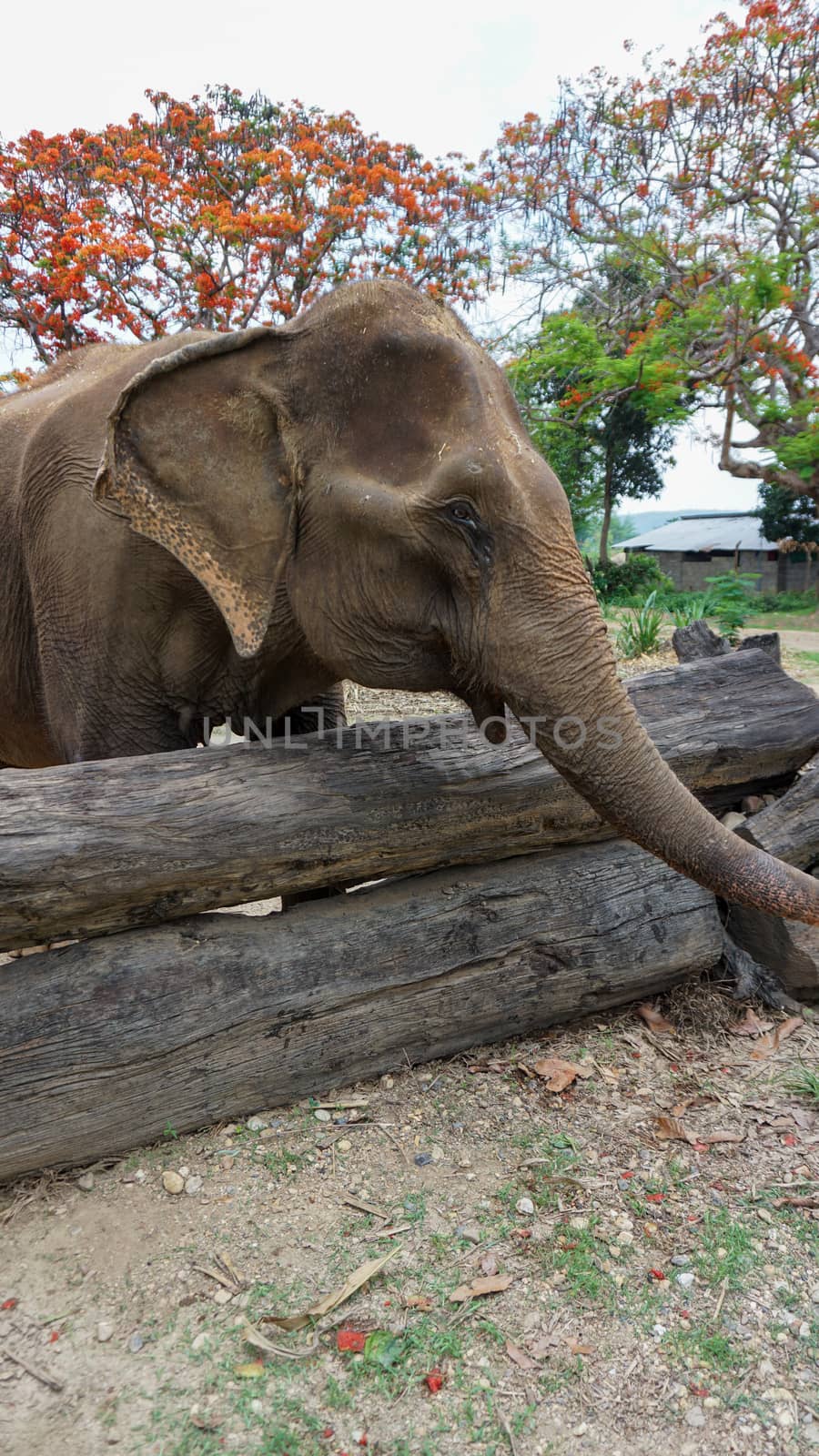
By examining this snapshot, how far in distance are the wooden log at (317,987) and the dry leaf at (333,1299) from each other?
68cm

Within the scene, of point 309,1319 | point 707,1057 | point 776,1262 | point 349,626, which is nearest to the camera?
point 309,1319

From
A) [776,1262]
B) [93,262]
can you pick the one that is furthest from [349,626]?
[93,262]

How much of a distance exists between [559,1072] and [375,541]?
1840 mm

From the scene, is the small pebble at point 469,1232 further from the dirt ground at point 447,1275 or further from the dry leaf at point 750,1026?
the dry leaf at point 750,1026

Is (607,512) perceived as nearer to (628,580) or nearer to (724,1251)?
(628,580)

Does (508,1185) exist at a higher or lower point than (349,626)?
lower

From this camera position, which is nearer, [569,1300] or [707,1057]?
[569,1300]

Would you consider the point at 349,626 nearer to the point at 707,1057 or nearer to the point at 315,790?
the point at 315,790

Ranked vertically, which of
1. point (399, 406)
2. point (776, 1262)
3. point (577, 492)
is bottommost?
point (776, 1262)

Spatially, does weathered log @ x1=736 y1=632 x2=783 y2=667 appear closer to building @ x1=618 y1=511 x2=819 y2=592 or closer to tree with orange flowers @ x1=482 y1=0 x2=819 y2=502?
tree with orange flowers @ x1=482 y1=0 x2=819 y2=502

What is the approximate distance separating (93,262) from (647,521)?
7963 centimetres

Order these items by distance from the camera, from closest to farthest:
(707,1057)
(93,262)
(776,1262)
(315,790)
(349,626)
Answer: (776,1262) < (349,626) < (315,790) < (707,1057) < (93,262)

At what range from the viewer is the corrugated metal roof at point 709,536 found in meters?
28.9

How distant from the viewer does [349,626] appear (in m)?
2.60
